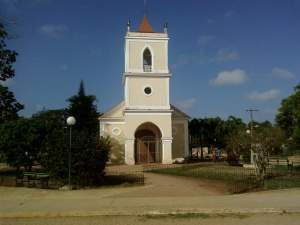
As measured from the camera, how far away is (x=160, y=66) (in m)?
37.1

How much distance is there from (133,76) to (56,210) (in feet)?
84.6

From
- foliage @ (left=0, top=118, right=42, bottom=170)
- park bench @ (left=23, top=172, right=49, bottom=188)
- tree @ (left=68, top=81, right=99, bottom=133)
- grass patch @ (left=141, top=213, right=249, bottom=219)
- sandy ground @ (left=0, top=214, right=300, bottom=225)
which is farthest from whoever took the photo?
tree @ (left=68, top=81, right=99, bottom=133)

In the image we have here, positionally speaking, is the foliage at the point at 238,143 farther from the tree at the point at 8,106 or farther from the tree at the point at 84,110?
the tree at the point at 84,110

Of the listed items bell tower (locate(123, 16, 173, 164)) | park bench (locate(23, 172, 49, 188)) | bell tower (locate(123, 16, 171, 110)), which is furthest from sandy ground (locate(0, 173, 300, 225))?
bell tower (locate(123, 16, 171, 110))

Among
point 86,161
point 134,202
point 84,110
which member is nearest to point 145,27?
point 84,110

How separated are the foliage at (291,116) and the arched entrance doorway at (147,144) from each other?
11.6 metres

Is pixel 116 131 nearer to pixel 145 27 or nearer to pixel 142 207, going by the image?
pixel 145 27

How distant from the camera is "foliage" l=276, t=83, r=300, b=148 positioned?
2661 cm

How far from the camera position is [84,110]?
54.5 m

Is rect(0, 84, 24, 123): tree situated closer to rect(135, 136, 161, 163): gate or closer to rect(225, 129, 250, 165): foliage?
rect(135, 136, 161, 163): gate

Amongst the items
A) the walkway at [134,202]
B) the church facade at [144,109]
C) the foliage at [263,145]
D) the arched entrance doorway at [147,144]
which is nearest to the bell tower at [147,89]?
the church facade at [144,109]

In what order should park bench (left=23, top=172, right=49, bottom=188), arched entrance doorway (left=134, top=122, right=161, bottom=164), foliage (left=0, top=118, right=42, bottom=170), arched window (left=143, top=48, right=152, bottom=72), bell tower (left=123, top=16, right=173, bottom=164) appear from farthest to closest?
arched entrance doorway (left=134, top=122, right=161, bottom=164) → arched window (left=143, top=48, right=152, bottom=72) → bell tower (left=123, top=16, right=173, bottom=164) → foliage (left=0, top=118, right=42, bottom=170) → park bench (left=23, top=172, right=49, bottom=188)

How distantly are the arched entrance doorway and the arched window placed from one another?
5.39 metres

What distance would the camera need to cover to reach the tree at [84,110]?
5269 cm
